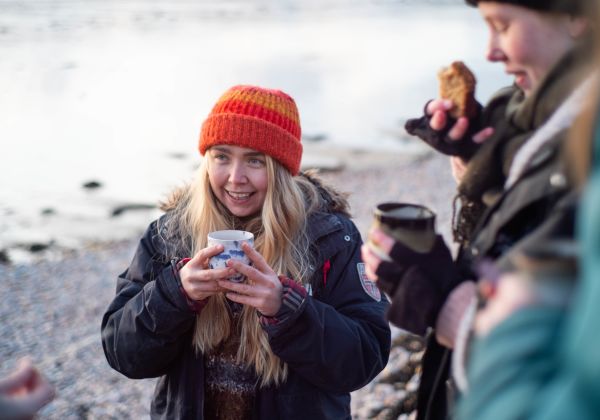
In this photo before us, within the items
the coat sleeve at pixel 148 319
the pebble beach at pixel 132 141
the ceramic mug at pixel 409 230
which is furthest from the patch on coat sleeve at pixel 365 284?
the ceramic mug at pixel 409 230

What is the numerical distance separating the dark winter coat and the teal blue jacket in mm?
1508

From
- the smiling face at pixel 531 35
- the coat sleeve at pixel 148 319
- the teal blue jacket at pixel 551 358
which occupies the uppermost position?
the smiling face at pixel 531 35

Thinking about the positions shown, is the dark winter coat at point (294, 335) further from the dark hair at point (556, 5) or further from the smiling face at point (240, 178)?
the dark hair at point (556, 5)

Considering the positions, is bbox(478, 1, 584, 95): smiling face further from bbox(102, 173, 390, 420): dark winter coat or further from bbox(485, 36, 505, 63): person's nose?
bbox(102, 173, 390, 420): dark winter coat

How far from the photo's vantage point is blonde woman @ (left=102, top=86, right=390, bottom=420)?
2807mm

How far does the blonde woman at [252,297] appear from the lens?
110 inches

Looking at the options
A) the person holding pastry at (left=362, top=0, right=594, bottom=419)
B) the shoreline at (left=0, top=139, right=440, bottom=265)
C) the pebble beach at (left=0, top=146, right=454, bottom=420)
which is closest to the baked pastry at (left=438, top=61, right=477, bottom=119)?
the person holding pastry at (left=362, top=0, right=594, bottom=419)

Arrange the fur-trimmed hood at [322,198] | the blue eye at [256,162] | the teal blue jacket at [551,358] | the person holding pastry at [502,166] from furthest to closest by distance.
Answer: the fur-trimmed hood at [322,198], the blue eye at [256,162], the person holding pastry at [502,166], the teal blue jacket at [551,358]

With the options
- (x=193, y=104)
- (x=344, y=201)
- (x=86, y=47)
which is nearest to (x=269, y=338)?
(x=344, y=201)

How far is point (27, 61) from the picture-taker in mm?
20047

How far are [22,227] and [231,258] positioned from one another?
24.7 ft

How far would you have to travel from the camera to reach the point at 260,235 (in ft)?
10.7

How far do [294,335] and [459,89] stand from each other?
125cm

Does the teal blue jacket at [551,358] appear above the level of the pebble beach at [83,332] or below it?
above
